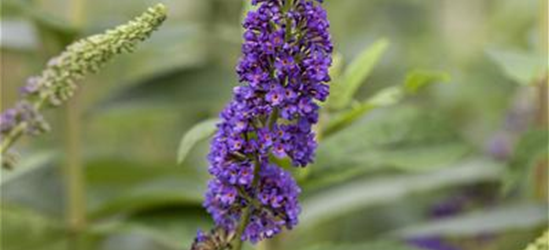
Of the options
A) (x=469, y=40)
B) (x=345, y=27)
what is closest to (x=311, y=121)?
(x=345, y=27)

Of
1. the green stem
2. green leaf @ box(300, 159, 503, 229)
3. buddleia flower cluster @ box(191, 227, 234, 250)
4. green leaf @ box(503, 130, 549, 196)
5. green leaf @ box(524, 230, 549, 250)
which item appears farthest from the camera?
green leaf @ box(300, 159, 503, 229)

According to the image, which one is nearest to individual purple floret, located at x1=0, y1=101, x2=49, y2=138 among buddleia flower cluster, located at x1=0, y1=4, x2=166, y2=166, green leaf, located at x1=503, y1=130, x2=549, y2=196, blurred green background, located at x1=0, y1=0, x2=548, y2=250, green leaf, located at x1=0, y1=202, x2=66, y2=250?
buddleia flower cluster, located at x1=0, y1=4, x2=166, y2=166

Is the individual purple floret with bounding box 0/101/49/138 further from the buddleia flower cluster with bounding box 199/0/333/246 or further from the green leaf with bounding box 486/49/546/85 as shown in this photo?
the green leaf with bounding box 486/49/546/85

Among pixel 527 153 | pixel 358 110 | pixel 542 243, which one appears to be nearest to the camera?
pixel 542 243

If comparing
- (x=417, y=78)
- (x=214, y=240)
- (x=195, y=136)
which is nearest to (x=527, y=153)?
(x=417, y=78)

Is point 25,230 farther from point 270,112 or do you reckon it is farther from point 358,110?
→ point 270,112

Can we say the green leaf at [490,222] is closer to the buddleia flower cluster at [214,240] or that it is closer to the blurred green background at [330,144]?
the blurred green background at [330,144]
